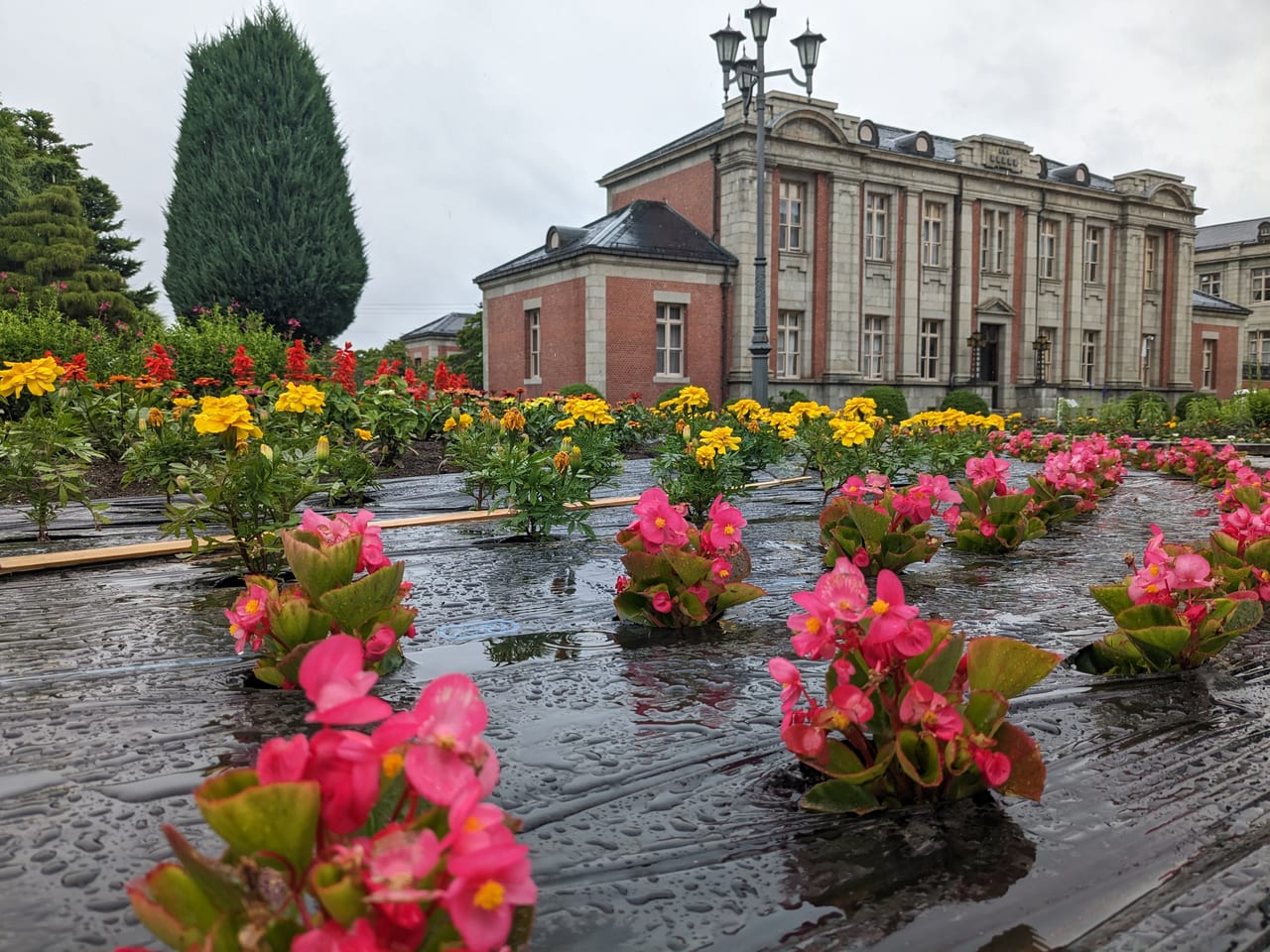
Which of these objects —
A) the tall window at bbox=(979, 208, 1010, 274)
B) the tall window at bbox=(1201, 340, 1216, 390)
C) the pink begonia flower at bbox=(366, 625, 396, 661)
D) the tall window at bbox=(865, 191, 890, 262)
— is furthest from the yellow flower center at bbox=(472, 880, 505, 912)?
the tall window at bbox=(1201, 340, 1216, 390)

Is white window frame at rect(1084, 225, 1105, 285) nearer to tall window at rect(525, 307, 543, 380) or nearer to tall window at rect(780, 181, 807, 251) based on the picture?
tall window at rect(780, 181, 807, 251)

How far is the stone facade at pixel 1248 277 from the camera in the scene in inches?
1977

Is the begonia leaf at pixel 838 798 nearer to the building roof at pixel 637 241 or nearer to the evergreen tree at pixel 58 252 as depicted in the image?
the building roof at pixel 637 241

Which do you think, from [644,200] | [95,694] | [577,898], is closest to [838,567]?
[577,898]

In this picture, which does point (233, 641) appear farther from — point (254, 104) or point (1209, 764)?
point (254, 104)

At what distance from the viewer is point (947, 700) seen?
162cm

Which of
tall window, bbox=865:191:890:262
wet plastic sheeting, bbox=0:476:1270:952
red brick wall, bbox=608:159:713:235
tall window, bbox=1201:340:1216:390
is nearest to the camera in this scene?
wet plastic sheeting, bbox=0:476:1270:952

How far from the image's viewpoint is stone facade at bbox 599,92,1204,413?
23828 millimetres

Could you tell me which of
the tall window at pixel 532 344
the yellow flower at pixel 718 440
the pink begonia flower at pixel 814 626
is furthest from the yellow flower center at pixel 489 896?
the tall window at pixel 532 344

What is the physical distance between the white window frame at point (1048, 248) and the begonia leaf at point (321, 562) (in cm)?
3159

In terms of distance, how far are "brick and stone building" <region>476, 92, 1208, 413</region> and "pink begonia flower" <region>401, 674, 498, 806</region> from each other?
21275 millimetres

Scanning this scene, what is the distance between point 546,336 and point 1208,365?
97.7 ft

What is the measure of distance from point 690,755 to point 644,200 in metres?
24.5

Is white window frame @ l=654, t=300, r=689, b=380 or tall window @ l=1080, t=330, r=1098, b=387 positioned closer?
white window frame @ l=654, t=300, r=689, b=380
